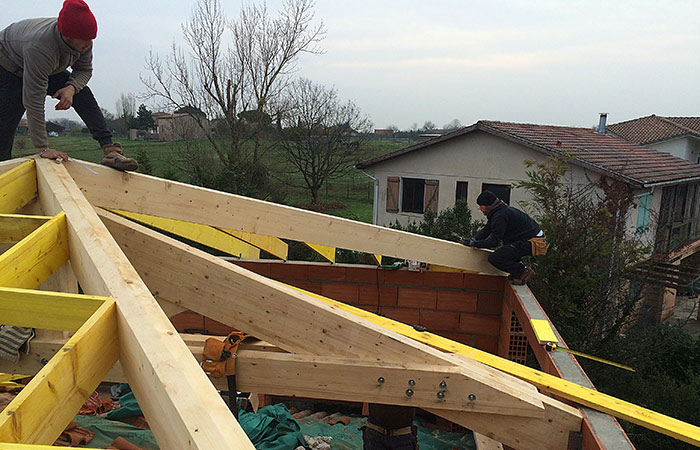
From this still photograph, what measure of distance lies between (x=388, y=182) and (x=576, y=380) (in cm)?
1467

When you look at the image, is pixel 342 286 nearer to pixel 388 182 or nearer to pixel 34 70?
pixel 34 70

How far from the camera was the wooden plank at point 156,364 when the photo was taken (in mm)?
1017

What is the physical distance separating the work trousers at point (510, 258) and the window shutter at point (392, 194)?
41.4ft

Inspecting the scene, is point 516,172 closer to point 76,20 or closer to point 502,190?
point 502,190

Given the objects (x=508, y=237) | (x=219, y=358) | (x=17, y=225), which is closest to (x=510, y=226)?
(x=508, y=237)

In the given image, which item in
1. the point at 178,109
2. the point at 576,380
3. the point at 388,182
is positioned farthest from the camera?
the point at 178,109

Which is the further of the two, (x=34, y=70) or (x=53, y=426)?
(x=34, y=70)

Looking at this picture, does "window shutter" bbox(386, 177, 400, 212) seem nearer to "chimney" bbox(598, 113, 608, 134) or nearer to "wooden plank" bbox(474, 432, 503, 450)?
"chimney" bbox(598, 113, 608, 134)

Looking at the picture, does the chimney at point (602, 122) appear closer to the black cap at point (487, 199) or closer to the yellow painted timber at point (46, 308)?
the black cap at point (487, 199)

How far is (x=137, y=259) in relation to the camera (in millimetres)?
2672

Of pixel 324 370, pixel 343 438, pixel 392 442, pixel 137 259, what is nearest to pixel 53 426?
pixel 324 370

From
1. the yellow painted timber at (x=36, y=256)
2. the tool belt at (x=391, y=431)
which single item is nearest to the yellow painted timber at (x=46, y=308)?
the yellow painted timber at (x=36, y=256)

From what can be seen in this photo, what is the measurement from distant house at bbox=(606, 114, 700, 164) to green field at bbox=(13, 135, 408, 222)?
13.3 m

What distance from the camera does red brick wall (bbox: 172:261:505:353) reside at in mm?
5137
